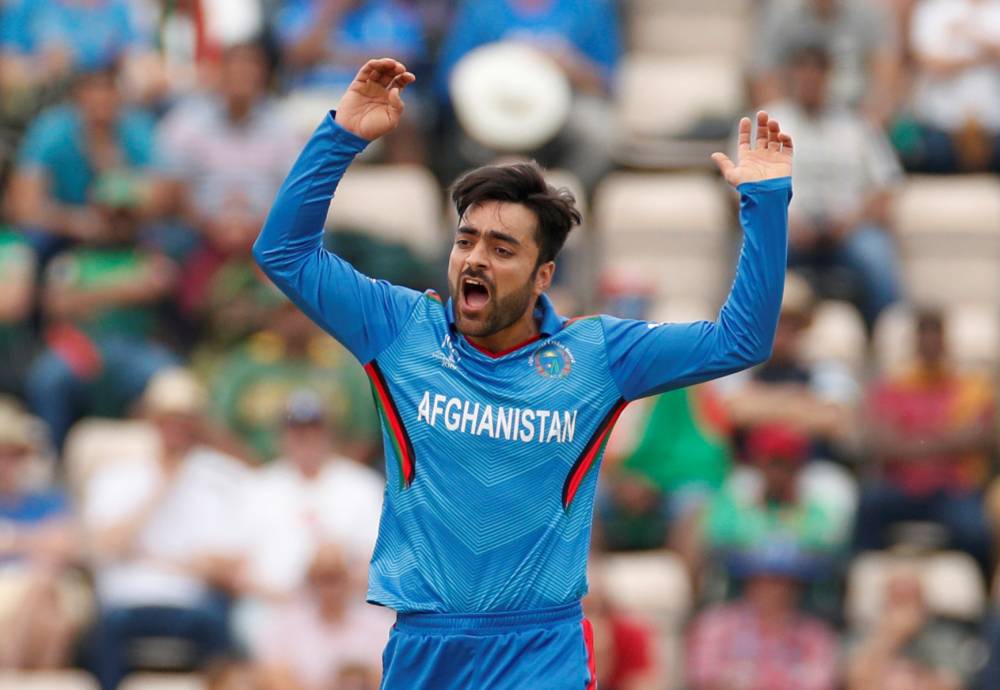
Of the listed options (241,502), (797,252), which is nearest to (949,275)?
(797,252)

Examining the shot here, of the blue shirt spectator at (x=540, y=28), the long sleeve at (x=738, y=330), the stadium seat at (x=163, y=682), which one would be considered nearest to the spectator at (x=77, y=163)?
the blue shirt spectator at (x=540, y=28)

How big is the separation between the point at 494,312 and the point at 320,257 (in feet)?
1.56

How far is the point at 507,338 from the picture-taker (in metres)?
5.54

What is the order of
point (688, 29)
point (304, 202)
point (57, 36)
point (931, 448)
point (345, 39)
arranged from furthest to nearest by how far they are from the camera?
point (688, 29), point (57, 36), point (345, 39), point (931, 448), point (304, 202)

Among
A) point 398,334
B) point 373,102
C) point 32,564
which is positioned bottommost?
point 32,564

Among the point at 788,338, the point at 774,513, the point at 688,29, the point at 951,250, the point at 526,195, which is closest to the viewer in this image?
the point at 526,195

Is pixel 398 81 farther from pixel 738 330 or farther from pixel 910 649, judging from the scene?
pixel 910 649

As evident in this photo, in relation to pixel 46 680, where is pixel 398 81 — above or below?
above

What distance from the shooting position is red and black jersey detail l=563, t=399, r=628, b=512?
214 inches

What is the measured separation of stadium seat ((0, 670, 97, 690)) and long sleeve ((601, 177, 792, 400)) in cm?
472

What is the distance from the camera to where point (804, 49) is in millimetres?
11953

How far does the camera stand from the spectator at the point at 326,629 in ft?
31.5

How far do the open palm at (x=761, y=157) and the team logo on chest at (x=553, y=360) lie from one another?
624 millimetres

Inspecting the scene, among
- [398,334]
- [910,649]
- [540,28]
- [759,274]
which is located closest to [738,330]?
[759,274]
